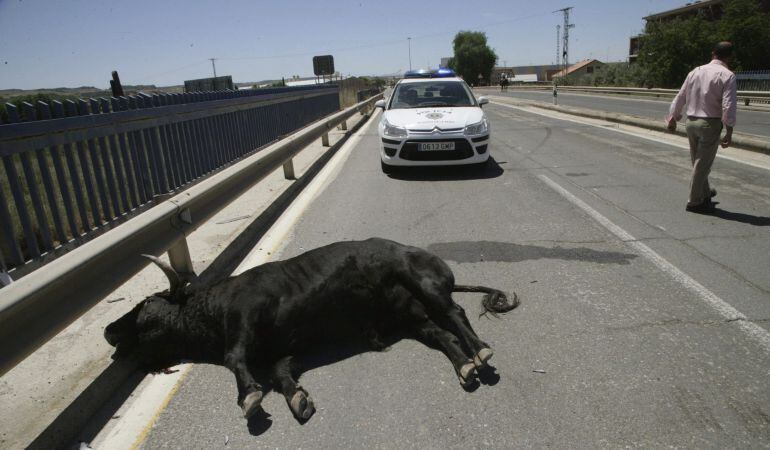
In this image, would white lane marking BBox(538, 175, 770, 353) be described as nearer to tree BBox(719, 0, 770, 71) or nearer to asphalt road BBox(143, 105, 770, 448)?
asphalt road BBox(143, 105, 770, 448)

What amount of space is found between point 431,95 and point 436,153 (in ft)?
7.46

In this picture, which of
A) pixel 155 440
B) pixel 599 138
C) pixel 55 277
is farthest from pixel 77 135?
pixel 599 138

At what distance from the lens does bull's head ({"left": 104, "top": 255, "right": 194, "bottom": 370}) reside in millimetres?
2994

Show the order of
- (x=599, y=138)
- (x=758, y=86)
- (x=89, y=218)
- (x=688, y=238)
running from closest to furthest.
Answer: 1. (x=89, y=218)
2. (x=688, y=238)
3. (x=599, y=138)
4. (x=758, y=86)

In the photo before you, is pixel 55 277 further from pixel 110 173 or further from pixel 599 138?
pixel 599 138

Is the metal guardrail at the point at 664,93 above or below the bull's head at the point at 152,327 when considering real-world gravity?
below

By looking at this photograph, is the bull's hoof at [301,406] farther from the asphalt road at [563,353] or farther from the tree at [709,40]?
the tree at [709,40]

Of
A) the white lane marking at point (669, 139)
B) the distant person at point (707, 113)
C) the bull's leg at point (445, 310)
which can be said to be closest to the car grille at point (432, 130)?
the distant person at point (707, 113)

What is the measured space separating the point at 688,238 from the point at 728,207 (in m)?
1.63

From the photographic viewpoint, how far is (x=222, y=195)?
17.0 feet

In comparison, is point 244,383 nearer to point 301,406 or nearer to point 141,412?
point 301,406

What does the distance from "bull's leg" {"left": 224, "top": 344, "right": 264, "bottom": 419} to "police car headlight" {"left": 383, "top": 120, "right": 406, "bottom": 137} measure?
263 inches

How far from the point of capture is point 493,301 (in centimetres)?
370

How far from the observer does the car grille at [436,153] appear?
8883mm
